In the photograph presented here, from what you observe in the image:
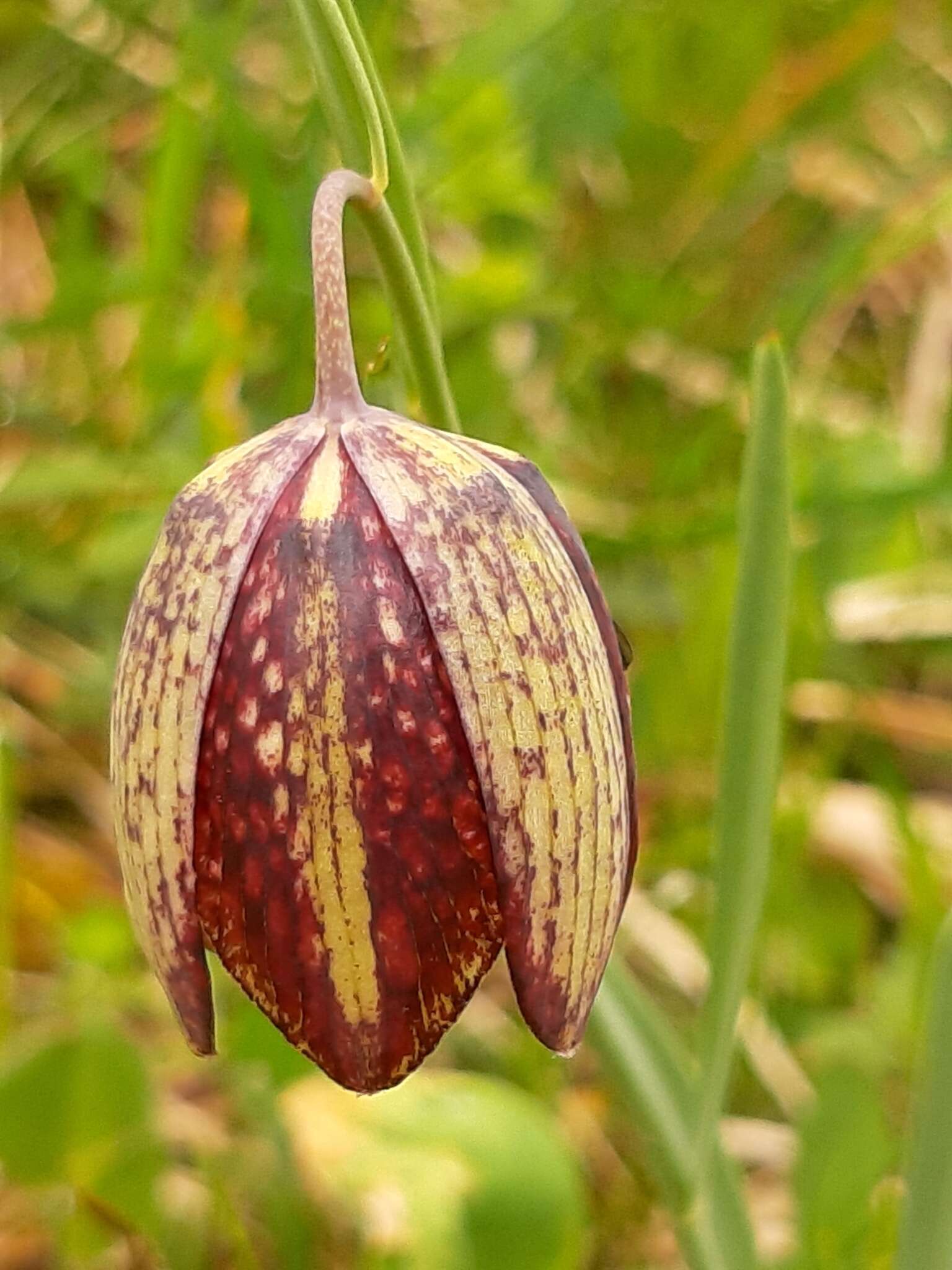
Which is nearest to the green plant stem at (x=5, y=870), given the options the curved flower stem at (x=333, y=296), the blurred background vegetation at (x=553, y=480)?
the blurred background vegetation at (x=553, y=480)

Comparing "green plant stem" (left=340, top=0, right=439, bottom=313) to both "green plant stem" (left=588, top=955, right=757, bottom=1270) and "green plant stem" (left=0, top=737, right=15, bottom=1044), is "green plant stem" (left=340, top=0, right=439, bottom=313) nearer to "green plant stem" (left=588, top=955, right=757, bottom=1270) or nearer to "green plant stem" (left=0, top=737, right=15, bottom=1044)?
"green plant stem" (left=588, top=955, right=757, bottom=1270)

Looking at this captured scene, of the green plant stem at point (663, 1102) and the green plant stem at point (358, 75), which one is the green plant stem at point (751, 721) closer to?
the green plant stem at point (663, 1102)

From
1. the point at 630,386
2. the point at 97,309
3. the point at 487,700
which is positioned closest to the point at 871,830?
the point at 630,386

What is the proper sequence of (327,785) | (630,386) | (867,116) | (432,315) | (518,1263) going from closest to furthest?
(327,785), (432,315), (518,1263), (630,386), (867,116)

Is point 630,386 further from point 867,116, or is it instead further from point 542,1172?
point 542,1172

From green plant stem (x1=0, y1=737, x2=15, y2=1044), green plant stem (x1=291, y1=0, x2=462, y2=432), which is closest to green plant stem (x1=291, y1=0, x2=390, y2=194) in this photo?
green plant stem (x1=291, y1=0, x2=462, y2=432)
